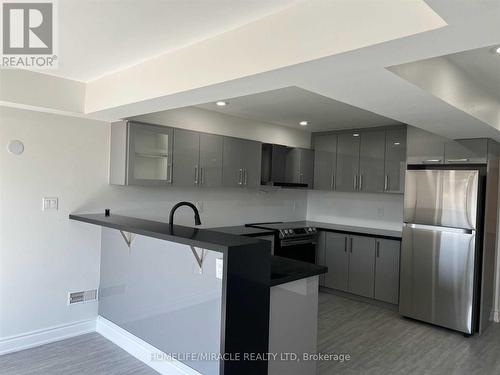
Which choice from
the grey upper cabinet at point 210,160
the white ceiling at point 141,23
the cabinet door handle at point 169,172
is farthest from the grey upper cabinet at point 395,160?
the white ceiling at point 141,23

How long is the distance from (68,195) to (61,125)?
0.64 m

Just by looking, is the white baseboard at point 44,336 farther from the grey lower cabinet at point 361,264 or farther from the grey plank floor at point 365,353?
the grey lower cabinet at point 361,264

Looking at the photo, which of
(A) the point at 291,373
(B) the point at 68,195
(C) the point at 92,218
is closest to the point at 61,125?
(B) the point at 68,195

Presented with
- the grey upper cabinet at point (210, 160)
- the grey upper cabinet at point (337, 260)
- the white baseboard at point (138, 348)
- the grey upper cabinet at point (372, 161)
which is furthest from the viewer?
the grey upper cabinet at point (337, 260)

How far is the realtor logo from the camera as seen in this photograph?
1916 mm

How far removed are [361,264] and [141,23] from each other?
399 centimetres

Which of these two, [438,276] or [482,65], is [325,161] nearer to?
[438,276]

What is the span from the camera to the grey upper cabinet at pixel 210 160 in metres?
4.14

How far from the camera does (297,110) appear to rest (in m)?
4.21

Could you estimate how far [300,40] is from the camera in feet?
5.68

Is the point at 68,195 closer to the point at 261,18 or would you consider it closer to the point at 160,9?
the point at 160,9

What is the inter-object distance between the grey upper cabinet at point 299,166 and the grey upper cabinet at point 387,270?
139cm

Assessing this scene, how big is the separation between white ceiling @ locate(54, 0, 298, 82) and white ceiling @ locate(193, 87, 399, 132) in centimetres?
133

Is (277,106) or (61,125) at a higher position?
(277,106)
